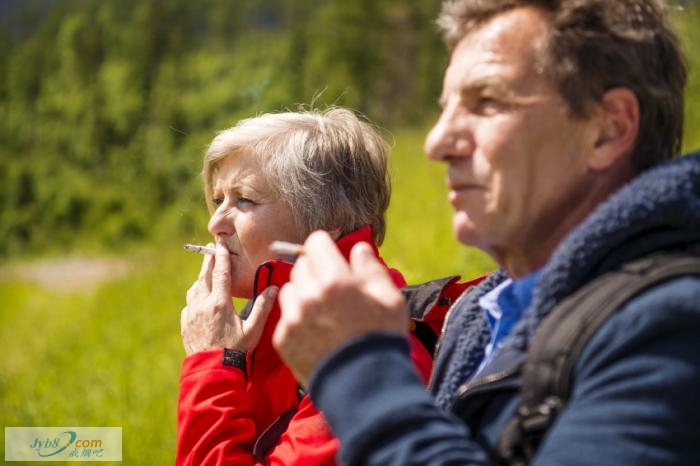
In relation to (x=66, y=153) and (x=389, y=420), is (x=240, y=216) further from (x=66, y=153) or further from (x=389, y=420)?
(x=66, y=153)

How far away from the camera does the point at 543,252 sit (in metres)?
1.61

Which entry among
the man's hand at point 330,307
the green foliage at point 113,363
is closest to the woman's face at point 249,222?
the man's hand at point 330,307

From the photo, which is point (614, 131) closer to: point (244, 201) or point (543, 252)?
point (543, 252)

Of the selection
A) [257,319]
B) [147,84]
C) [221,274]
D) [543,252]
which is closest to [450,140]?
[543,252]

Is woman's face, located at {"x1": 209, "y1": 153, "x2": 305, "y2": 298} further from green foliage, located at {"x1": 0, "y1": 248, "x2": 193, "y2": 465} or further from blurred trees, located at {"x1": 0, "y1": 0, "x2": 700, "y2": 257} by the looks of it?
blurred trees, located at {"x1": 0, "y1": 0, "x2": 700, "y2": 257}

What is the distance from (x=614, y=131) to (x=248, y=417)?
114cm

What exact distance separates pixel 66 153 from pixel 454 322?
60389mm

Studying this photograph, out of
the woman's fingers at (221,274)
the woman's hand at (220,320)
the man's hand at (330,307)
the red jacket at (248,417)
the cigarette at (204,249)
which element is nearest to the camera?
the man's hand at (330,307)

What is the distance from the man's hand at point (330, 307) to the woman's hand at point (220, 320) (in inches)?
34.4

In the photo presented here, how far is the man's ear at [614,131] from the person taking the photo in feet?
4.98

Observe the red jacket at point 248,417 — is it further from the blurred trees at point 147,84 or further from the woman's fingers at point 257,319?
the blurred trees at point 147,84

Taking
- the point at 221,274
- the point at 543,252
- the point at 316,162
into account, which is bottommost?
the point at 221,274

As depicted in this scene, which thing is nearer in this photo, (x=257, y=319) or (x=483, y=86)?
(x=483, y=86)

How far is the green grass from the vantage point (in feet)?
23.4
